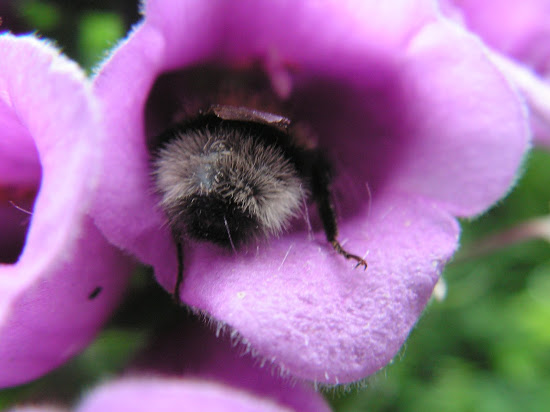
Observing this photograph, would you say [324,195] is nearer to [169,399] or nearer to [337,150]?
[337,150]

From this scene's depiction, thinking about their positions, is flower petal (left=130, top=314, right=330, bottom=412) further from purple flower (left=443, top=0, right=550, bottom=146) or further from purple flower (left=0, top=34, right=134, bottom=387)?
purple flower (left=443, top=0, right=550, bottom=146)

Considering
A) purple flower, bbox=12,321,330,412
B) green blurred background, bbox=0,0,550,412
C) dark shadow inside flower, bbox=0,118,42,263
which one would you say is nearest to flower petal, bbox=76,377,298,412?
purple flower, bbox=12,321,330,412

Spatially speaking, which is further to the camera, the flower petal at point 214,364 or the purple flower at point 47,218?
the flower petal at point 214,364

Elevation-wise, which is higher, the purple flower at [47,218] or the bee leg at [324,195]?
the purple flower at [47,218]

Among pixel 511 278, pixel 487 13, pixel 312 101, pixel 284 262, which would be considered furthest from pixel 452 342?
pixel 284 262

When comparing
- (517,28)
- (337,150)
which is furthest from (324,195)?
(517,28)

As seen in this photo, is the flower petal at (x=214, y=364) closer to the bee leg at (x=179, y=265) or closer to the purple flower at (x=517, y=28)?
the bee leg at (x=179, y=265)

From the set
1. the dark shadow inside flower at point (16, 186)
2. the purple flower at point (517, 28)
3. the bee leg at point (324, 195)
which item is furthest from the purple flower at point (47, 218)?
the purple flower at point (517, 28)
